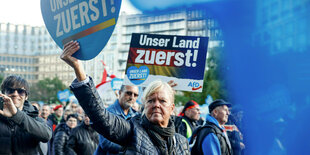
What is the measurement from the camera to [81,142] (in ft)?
20.4

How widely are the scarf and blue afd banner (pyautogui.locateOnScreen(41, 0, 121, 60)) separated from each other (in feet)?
2.00

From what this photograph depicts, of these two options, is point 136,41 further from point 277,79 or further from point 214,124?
point 277,79

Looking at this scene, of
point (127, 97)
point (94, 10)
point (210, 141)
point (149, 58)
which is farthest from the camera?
point (149, 58)

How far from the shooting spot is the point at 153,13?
92.0 inches

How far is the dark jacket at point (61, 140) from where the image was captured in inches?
261

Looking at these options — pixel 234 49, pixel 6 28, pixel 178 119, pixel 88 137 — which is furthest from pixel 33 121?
pixel 6 28

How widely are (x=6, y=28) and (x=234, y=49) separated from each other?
14420 cm

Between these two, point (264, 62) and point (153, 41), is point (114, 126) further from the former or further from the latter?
point (153, 41)

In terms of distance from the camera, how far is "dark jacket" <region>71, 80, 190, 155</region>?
85.9 inches

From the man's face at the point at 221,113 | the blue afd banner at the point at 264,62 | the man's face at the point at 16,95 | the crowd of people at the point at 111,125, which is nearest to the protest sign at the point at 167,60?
the man's face at the point at 221,113

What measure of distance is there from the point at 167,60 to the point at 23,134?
8.19 feet

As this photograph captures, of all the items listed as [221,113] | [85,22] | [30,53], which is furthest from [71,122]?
[30,53]

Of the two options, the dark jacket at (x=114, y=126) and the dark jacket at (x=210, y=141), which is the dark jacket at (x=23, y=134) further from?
Result: the dark jacket at (x=210, y=141)

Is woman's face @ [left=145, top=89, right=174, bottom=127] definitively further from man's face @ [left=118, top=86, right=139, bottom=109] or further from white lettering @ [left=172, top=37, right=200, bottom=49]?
white lettering @ [left=172, top=37, right=200, bottom=49]
